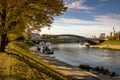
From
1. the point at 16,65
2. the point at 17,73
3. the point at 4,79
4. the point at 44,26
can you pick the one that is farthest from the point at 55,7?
the point at 4,79

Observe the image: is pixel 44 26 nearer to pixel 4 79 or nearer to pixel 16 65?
pixel 16 65

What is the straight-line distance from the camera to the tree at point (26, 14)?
33656 mm

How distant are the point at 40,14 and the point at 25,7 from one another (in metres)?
3.60

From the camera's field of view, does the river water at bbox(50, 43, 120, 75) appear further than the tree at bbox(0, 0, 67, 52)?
Yes

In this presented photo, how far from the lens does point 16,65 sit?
2569cm

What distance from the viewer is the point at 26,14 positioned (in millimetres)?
34969

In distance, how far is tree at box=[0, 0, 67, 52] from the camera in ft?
110

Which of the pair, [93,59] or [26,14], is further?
[93,59]

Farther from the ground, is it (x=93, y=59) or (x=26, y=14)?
(x=26, y=14)

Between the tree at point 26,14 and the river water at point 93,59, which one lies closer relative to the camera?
the tree at point 26,14

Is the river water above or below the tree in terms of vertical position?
below

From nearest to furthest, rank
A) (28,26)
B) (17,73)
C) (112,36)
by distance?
(17,73), (28,26), (112,36)

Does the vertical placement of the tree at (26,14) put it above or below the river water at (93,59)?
above

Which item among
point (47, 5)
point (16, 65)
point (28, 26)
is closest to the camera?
point (16, 65)
